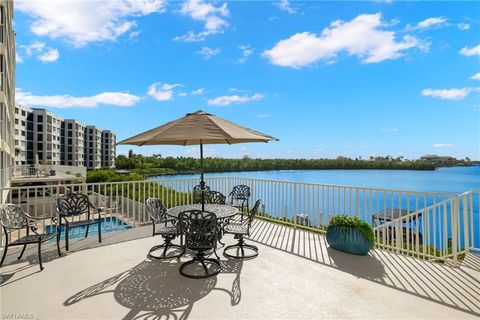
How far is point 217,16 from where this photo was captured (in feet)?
23.0

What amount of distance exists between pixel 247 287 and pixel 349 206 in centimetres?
285

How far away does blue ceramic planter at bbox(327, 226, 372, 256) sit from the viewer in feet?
13.5

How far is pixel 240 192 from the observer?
666 cm

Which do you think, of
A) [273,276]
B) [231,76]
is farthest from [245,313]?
[231,76]

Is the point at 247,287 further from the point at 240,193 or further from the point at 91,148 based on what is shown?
the point at 91,148

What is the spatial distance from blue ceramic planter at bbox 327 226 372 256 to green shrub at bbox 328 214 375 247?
0.05m

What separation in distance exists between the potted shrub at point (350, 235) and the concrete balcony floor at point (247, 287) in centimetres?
15

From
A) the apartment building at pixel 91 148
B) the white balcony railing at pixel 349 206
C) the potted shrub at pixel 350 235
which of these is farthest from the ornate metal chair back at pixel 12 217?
the apartment building at pixel 91 148

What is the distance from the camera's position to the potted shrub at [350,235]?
4102 millimetres

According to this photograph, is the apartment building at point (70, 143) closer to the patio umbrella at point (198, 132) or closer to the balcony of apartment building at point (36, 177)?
the balcony of apartment building at point (36, 177)

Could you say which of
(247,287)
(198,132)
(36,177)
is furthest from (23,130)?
(247,287)

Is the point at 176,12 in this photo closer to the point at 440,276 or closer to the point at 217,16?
the point at 217,16

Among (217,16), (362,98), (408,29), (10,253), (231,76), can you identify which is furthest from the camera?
(362,98)

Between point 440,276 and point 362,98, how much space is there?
57.5 feet
